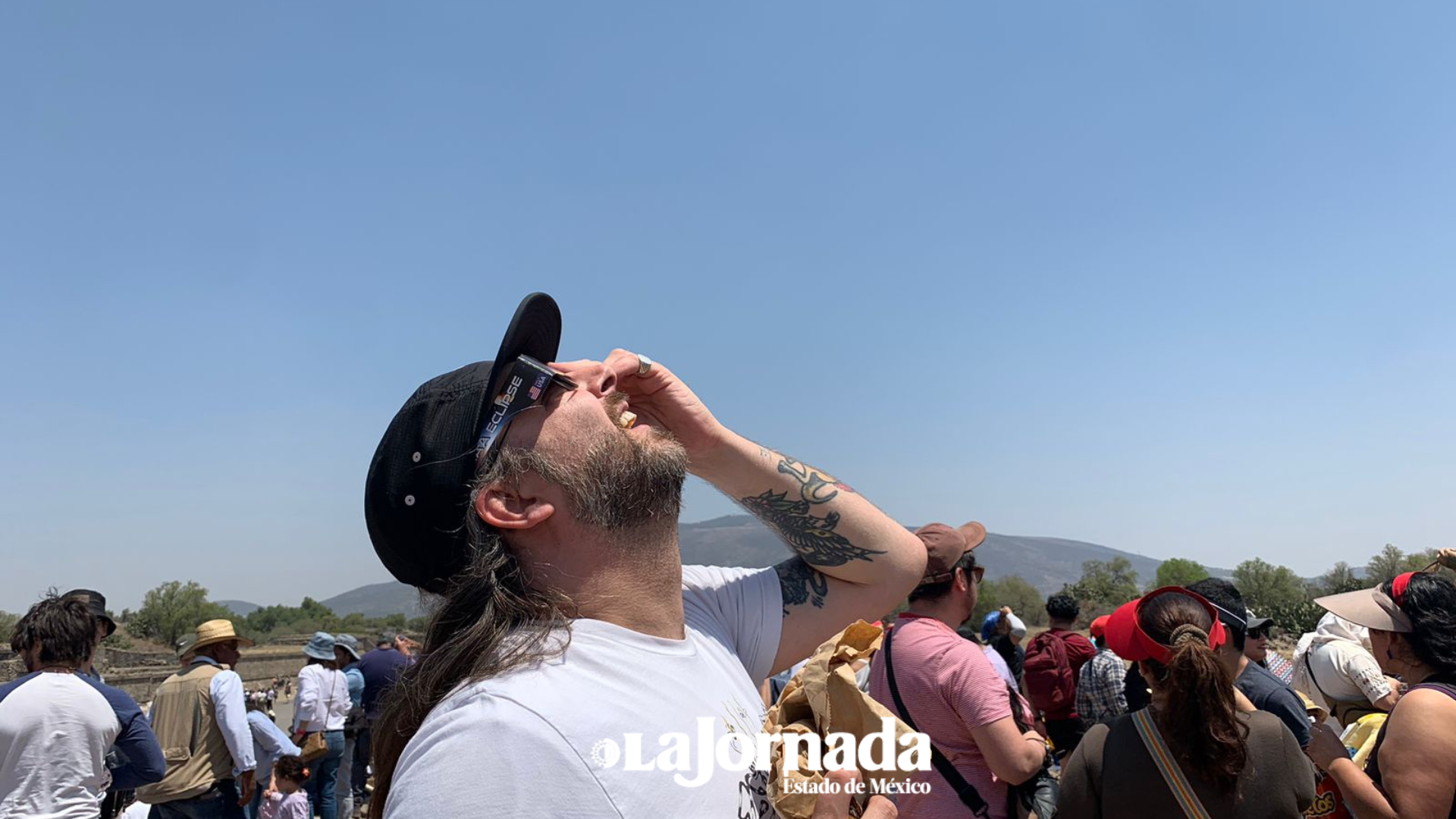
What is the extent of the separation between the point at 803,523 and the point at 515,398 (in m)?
0.91

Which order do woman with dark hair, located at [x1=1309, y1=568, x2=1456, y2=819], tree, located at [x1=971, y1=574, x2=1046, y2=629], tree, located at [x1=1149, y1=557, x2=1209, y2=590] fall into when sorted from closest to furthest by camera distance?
woman with dark hair, located at [x1=1309, y1=568, x2=1456, y2=819] → tree, located at [x1=971, y1=574, x2=1046, y2=629] → tree, located at [x1=1149, y1=557, x2=1209, y2=590]

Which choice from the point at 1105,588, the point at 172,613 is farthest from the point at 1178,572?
the point at 172,613

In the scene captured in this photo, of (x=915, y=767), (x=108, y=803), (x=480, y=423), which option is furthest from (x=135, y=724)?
(x=915, y=767)

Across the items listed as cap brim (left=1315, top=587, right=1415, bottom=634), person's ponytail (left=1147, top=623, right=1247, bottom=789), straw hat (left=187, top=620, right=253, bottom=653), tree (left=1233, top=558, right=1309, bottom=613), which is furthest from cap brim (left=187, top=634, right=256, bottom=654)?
tree (left=1233, top=558, right=1309, bottom=613)

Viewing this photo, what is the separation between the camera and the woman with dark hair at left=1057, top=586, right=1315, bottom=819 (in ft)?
9.39

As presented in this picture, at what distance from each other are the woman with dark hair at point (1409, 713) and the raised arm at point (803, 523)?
6.97ft

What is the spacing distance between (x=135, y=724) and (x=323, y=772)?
210 inches

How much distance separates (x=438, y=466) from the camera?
73.6 inches

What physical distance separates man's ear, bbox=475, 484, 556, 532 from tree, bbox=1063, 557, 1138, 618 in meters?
60.6

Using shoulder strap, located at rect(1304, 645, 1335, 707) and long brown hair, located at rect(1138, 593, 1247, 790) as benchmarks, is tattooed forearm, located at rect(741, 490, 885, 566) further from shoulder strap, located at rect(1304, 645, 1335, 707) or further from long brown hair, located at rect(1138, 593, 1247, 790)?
shoulder strap, located at rect(1304, 645, 1335, 707)

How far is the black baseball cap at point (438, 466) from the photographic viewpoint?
1.87m

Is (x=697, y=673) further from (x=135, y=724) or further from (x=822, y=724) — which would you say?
(x=135, y=724)

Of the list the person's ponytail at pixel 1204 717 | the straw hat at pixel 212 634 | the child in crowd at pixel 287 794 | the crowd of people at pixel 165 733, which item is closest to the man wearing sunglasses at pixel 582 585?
the crowd of people at pixel 165 733

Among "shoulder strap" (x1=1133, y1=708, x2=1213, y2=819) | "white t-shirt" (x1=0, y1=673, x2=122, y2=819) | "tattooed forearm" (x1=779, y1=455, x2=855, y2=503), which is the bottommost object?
"white t-shirt" (x1=0, y1=673, x2=122, y2=819)
